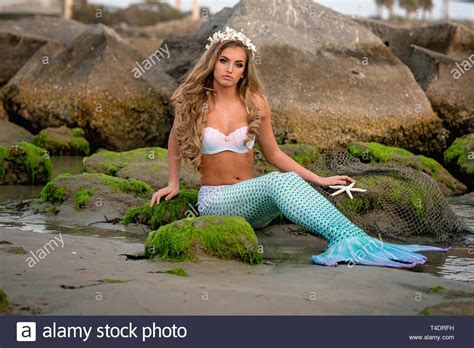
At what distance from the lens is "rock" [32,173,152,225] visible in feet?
29.3

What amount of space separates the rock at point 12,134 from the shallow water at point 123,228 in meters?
3.19

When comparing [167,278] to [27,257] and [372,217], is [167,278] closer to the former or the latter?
[27,257]

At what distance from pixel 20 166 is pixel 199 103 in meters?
3.74

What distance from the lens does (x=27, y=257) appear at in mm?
6824

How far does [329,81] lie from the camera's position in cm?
1405

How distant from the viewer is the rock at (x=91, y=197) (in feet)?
29.3

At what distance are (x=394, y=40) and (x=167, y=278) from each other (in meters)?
12.4

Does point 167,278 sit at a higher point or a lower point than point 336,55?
lower

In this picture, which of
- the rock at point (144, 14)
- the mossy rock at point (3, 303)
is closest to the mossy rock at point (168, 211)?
the mossy rock at point (3, 303)

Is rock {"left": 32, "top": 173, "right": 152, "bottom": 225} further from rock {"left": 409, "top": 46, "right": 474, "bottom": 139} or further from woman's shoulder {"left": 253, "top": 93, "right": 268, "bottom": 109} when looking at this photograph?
rock {"left": 409, "top": 46, "right": 474, "bottom": 139}

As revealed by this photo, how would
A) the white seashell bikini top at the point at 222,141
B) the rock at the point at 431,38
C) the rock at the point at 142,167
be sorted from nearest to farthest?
1. the white seashell bikini top at the point at 222,141
2. the rock at the point at 142,167
3. the rock at the point at 431,38

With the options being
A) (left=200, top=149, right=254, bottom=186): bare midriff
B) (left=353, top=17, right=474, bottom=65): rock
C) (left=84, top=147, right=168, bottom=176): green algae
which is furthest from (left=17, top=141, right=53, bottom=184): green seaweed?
(left=353, top=17, right=474, bottom=65): rock

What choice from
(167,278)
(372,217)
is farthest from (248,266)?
(372,217)

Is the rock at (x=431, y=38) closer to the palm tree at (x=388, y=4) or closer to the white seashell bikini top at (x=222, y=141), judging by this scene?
the white seashell bikini top at (x=222, y=141)
